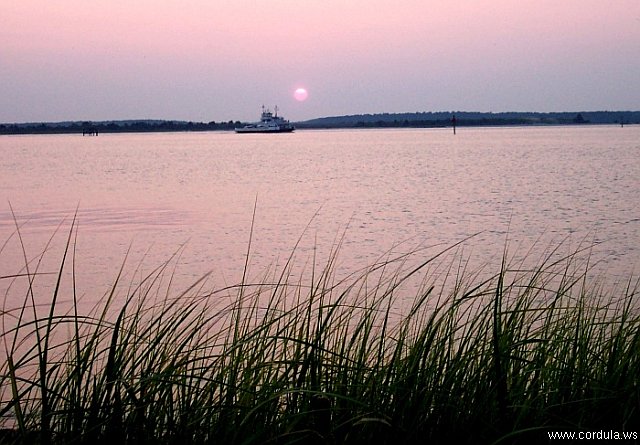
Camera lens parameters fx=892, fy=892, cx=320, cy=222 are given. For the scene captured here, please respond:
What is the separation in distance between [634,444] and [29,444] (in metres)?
3.08

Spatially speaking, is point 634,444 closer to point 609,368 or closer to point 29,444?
point 609,368

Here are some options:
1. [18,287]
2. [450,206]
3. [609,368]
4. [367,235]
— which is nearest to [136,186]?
[450,206]

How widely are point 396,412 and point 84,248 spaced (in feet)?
56.7

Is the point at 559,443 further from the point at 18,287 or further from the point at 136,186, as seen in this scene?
the point at 136,186

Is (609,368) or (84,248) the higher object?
(609,368)

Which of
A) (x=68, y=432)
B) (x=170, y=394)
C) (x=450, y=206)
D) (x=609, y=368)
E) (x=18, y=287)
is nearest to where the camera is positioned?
(x=68, y=432)

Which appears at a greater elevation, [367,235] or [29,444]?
[29,444]

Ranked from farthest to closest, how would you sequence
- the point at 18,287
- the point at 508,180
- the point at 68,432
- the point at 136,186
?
the point at 508,180 → the point at 136,186 → the point at 18,287 → the point at 68,432

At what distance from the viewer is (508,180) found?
4775 centimetres

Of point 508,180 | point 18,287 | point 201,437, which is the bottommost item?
point 508,180

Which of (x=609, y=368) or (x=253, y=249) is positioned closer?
(x=609, y=368)

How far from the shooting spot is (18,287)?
1503cm

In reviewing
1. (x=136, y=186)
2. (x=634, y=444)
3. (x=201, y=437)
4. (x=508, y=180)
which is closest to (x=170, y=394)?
(x=201, y=437)

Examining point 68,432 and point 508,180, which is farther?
point 508,180
